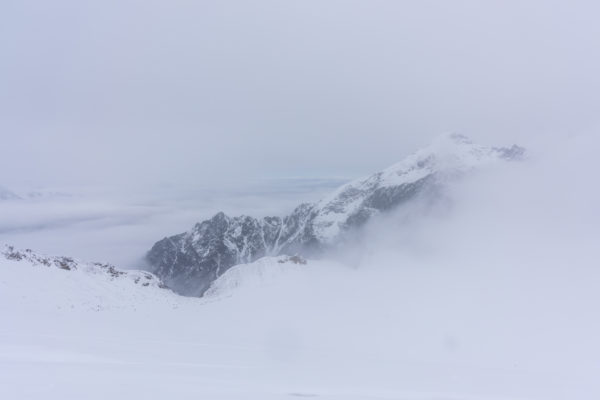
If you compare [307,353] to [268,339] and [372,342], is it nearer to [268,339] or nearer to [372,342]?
[268,339]

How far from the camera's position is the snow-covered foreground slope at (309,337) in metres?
6.10

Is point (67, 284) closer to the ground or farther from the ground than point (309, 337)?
farther from the ground

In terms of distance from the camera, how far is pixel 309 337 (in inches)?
578

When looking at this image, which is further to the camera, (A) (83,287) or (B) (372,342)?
(A) (83,287)

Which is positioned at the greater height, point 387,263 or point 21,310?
point 387,263

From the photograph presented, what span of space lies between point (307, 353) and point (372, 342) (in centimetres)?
508

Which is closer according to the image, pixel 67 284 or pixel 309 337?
pixel 309 337

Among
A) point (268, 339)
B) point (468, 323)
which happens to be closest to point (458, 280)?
point (468, 323)

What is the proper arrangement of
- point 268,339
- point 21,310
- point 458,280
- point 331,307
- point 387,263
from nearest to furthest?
point 268,339
point 21,310
point 331,307
point 458,280
point 387,263

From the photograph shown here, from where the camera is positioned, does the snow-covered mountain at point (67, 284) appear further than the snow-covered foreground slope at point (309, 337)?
Yes

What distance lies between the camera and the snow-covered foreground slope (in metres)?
6.10

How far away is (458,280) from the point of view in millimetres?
25703

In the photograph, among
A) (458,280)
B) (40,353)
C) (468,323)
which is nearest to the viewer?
(40,353)

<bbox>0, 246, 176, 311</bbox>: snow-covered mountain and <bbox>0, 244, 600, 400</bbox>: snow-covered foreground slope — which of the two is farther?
<bbox>0, 246, 176, 311</bbox>: snow-covered mountain
